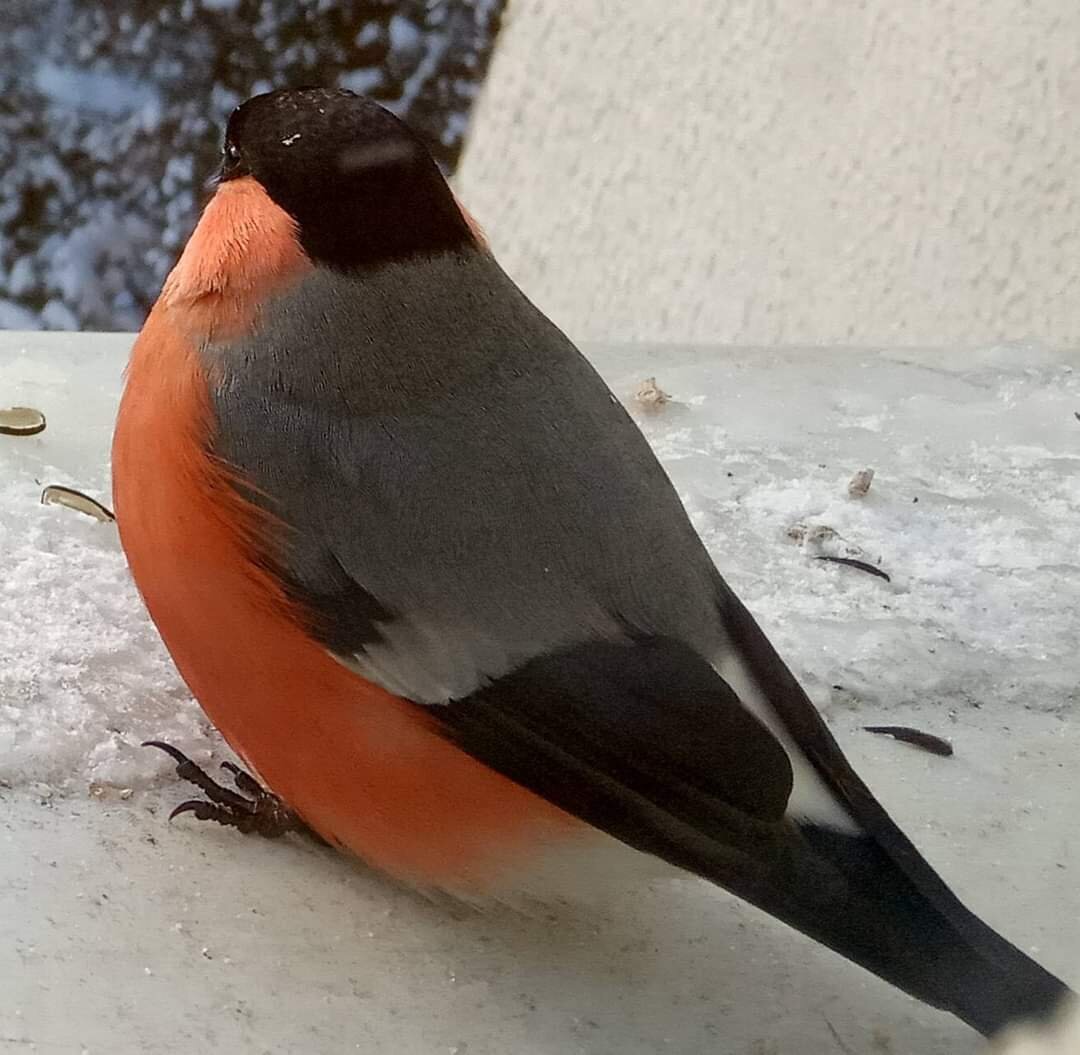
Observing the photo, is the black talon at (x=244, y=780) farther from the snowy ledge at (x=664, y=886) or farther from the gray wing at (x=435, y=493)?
the gray wing at (x=435, y=493)

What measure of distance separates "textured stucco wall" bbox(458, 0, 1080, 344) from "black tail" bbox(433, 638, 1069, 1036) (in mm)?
1344

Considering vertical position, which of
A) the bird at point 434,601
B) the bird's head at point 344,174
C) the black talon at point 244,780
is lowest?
the black talon at point 244,780

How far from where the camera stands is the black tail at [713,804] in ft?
2.44

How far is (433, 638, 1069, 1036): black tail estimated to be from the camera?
745mm

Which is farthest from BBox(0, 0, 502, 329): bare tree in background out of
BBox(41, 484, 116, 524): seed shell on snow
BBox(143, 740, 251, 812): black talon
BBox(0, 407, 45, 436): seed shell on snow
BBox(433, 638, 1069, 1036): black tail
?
BBox(433, 638, 1069, 1036): black tail

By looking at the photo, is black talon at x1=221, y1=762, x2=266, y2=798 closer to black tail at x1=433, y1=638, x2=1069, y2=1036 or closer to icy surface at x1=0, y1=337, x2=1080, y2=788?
icy surface at x1=0, y1=337, x2=1080, y2=788

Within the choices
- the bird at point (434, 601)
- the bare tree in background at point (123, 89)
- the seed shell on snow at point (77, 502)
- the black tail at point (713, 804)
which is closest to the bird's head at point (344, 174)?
the bird at point (434, 601)

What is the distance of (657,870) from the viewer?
81cm

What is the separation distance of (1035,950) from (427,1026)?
34cm

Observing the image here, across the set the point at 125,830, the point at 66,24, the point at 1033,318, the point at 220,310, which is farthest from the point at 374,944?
the point at 66,24

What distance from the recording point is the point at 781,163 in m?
2.14

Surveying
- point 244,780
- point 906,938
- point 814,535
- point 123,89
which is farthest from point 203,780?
point 123,89

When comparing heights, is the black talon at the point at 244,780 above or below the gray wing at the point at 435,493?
below

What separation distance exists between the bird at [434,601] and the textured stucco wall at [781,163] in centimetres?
125
